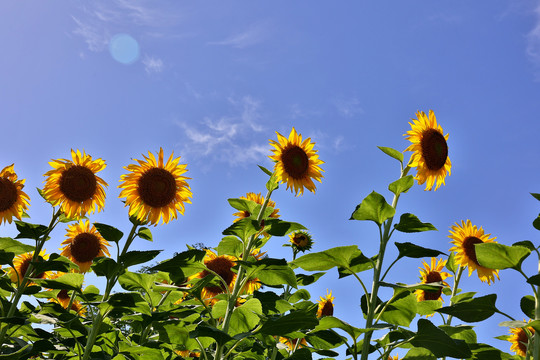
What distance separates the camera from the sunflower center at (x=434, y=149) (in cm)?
354

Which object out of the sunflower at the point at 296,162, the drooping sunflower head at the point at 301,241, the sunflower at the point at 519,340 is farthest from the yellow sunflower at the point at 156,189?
the sunflower at the point at 519,340

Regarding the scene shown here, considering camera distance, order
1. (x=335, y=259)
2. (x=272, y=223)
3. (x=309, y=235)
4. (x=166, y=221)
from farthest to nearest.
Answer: (x=309, y=235) < (x=166, y=221) < (x=272, y=223) < (x=335, y=259)

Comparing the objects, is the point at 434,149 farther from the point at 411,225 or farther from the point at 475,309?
the point at 475,309

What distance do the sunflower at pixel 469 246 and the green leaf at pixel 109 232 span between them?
315 centimetres

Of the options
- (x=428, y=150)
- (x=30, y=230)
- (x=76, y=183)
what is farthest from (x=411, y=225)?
(x=30, y=230)

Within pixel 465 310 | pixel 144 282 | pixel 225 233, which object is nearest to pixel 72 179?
pixel 144 282

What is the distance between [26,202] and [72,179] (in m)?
0.73

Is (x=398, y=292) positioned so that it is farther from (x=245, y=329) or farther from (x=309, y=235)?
(x=309, y=235)

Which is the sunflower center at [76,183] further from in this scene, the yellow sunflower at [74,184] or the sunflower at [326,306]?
the sunflower at [326,306]

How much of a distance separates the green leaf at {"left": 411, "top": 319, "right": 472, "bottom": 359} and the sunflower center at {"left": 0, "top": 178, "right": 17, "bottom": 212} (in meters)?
3.73

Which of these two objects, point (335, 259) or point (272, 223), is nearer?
point (335, 259)

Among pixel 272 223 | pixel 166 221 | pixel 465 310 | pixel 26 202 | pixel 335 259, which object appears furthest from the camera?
pixel 26 202

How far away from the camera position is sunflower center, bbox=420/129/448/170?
3.54 meters

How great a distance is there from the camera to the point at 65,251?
5.16 metres
